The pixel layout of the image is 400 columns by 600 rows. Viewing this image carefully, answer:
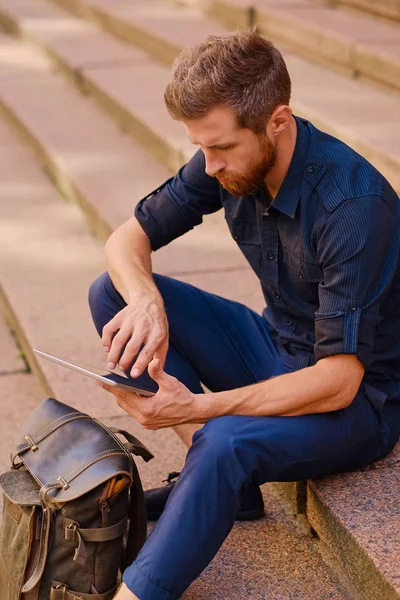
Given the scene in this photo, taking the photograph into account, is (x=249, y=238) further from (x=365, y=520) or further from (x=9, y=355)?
(x=9, y=355)

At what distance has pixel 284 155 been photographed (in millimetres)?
2559

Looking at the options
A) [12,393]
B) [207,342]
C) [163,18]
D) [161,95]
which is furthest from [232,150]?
[163,18]

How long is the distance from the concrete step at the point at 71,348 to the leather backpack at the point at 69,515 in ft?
0.81

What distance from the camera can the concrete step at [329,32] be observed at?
519cm

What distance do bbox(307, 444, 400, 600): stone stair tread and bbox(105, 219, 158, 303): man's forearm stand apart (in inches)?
30.1

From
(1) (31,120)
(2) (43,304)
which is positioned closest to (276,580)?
(2) (43,304)

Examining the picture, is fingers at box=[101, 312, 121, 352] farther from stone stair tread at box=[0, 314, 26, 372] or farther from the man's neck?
stone stair tread at box=[0, 314, 26, 372]

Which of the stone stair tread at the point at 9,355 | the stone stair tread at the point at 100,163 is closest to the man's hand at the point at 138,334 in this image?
the stone stair tread at the point at 100,163

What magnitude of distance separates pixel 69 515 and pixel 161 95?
3.98m

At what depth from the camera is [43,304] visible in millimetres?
4215

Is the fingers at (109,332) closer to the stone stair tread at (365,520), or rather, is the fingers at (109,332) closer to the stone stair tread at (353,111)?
the stone stair tread at (365,520)

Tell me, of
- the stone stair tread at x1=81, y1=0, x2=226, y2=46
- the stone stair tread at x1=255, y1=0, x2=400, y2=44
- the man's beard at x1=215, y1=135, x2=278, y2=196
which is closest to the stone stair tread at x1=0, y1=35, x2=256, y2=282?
the stone stair tread at x1=81, y1=0, x2=226, y2=46

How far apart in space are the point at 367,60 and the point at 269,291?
2780 mm

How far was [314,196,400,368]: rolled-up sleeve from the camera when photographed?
93.2 inches
